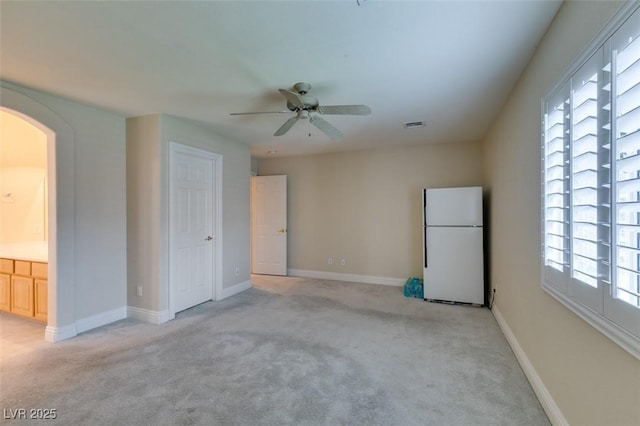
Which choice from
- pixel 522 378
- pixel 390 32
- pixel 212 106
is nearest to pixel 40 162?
pixel 212 106

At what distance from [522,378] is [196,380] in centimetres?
257

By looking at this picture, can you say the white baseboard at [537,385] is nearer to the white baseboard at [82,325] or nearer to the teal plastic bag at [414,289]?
the teal plastic bag at [414,289]

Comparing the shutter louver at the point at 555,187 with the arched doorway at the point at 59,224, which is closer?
the shutter louver at the point at 555,187

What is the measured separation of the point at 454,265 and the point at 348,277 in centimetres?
206

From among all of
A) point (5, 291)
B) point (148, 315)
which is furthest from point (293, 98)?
point (5, 291)

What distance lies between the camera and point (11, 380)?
224cm

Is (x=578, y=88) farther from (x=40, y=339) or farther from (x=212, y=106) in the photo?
(x=40, y=339)

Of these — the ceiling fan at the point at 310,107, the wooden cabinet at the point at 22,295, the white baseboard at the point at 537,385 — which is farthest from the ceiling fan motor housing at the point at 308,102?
the wooden cabinet at the point at 22,295

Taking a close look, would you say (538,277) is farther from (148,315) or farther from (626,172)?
(148,315)

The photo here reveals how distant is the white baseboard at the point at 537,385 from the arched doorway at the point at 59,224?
429 centimetres

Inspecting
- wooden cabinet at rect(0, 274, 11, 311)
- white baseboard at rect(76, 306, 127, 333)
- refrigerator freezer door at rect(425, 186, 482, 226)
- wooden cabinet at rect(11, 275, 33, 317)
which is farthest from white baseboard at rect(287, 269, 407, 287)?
wooden cabinet at rect(0, 274, 11, 311)

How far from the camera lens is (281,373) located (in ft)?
7.72

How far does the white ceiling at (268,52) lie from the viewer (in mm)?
1719

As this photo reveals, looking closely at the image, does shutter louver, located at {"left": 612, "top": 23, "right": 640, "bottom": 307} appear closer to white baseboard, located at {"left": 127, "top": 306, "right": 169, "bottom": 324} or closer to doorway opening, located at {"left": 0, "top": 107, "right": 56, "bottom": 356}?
white baseboard, located at {"left": 127, "top": 306, "right": 169, "bottom": 324}
